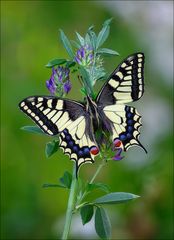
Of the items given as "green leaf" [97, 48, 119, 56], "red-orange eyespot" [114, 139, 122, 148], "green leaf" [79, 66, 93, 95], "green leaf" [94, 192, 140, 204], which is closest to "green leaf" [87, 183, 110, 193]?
"green leaf" [94, 192, 140, 204]

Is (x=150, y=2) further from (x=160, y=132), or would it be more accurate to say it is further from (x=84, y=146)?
(x=84, y=146)

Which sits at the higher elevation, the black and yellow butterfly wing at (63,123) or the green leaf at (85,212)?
the black and yellow butterfly wing at (63,123)

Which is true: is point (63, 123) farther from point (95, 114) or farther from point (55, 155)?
point (55, 155)

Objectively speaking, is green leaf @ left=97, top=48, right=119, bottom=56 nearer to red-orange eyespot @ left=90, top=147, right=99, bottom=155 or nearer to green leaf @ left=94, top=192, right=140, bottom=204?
red-orange eyespot @ left=90, top=147, right=99, bottom=155

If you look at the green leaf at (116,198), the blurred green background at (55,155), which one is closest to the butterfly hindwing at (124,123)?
the green leaf at (116,198)

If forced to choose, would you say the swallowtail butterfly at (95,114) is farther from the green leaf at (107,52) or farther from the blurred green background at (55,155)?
the blurred green background at (55,155)

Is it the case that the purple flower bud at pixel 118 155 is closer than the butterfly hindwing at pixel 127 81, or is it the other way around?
the purple flower bud at pixel 118 155

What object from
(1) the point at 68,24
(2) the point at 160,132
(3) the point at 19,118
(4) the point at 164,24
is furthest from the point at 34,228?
(4) the point at 164,24
